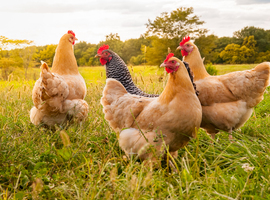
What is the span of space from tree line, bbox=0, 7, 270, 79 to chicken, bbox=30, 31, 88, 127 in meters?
10.8

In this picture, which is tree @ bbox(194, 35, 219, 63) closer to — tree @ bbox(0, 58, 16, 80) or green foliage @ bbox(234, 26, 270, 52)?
green foliage @ bbox(234, 26, 270, 52)

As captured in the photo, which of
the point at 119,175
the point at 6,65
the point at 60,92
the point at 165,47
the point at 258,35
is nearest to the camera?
the point at 119,175

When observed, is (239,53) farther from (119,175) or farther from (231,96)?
(119,175)

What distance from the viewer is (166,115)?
2.65 metres

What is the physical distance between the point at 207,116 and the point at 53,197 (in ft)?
8.95

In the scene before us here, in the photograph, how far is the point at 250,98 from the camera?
3736mm

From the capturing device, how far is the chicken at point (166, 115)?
8.44 ft

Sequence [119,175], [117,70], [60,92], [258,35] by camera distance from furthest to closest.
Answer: [258,35], [117,70], [60,92], [119,175]

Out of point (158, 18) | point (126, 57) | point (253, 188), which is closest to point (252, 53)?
point (158, 18)

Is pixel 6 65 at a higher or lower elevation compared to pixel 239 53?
higher

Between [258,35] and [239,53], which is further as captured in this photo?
[258,35]

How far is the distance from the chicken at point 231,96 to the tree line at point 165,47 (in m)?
12.3

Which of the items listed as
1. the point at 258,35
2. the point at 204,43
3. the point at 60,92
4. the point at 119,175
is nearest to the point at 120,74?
the point at 60,92

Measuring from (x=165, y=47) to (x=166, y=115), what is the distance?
25.3 metres
